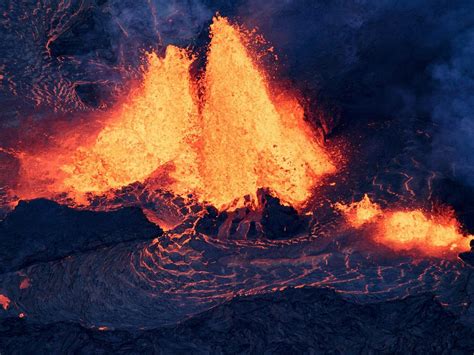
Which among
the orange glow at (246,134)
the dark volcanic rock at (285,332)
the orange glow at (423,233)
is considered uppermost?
the orange glow at (246,134)

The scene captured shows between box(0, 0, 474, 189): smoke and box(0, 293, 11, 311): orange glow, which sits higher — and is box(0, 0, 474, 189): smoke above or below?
above

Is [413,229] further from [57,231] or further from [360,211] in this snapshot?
[57,231]

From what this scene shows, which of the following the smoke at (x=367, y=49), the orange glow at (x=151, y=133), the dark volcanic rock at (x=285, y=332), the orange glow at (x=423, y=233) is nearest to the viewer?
the dark volcanic rock at (x=285, y=332)

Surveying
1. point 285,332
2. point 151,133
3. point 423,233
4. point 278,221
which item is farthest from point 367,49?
point 285,332

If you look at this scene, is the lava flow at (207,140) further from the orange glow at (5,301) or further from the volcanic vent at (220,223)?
the orange glow at (5,301)

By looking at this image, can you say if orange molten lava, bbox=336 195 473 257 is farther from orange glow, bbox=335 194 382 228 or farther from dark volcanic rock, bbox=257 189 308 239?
dark volcanic rock, bbox=257 189 308 239

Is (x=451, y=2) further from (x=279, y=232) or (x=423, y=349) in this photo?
(x=423, y=349)

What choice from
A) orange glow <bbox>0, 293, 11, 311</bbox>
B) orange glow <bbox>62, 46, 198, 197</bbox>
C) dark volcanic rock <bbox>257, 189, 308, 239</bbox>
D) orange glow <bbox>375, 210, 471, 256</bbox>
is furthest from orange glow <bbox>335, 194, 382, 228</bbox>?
orange glow <bbox>0, 293, 11, 311</bbox>

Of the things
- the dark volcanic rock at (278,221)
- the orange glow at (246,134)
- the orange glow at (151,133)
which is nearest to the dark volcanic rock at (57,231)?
the orange glow at (151,133)
